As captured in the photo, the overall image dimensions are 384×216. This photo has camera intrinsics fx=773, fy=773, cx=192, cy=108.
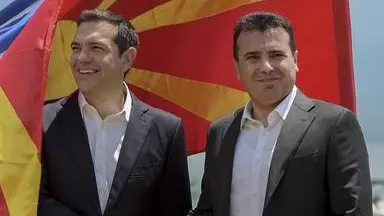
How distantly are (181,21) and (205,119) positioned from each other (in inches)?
22.4

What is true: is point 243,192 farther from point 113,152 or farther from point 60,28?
point 60,28

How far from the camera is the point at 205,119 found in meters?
4.20

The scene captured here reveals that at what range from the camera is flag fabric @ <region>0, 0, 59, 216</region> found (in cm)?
318

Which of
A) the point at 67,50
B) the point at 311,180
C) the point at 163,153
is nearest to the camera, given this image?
the point at 311,180

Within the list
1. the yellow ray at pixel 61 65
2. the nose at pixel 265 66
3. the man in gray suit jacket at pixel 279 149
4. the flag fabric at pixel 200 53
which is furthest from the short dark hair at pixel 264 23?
the yellow ray at pixel 61 65

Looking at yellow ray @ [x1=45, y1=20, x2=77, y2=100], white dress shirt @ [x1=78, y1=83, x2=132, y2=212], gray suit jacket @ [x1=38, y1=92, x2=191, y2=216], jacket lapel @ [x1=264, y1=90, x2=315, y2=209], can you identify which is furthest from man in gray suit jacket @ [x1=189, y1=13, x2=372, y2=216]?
yellow ray @ [x1=45, y1=20, x2=77, y2=100]

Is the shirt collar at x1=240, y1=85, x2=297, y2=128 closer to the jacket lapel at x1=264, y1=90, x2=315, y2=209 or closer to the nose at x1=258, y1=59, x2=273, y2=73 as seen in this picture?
the jacket lapel at x1=264, y1=90, x2=315, y2=209

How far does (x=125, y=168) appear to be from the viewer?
321 centimetres

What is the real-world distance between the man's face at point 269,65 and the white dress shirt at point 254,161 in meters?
0.06

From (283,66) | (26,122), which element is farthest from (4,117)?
(283,66)

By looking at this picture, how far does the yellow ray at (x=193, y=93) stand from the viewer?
4.20m

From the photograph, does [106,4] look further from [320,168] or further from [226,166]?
[320,168]

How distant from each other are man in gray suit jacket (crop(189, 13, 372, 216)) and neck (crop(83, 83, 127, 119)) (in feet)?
1.62

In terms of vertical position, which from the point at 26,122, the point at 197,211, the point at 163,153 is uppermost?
the point at 26,122
